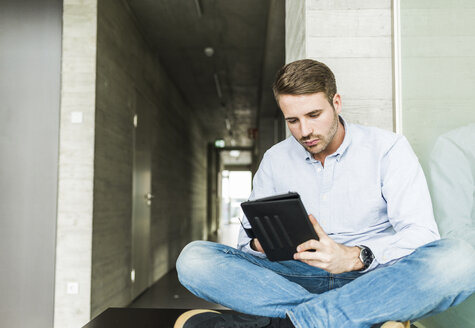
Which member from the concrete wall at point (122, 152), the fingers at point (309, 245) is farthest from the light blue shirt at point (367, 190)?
the concrete wall at point (122, 152)

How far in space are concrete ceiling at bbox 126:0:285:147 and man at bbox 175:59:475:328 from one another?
2.37 m

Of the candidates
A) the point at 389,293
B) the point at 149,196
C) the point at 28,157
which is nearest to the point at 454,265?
the point at 389,293

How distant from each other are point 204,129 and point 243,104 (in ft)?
8.54

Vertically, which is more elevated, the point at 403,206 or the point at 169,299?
the point at 403,206

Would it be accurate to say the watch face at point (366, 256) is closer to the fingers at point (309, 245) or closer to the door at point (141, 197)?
the fingers at point (309, 245)

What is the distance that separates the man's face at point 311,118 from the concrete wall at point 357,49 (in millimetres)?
622

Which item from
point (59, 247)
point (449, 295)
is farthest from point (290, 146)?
point (59, 247)

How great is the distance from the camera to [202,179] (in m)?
10.7

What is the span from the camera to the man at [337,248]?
1143 millimetres

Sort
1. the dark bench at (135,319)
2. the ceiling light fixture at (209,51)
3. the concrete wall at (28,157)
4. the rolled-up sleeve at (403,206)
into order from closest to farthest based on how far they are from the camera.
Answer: the rolled-up sleeve at (403,206), the dark bench at (135,319), the concrete wall at (28,157), the ceiling light fixture at (209,51)

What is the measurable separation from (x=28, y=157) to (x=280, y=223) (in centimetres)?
236

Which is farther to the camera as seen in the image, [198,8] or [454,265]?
[198,8]

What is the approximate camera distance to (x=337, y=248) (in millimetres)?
1206

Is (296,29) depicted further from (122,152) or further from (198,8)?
(122,152)
